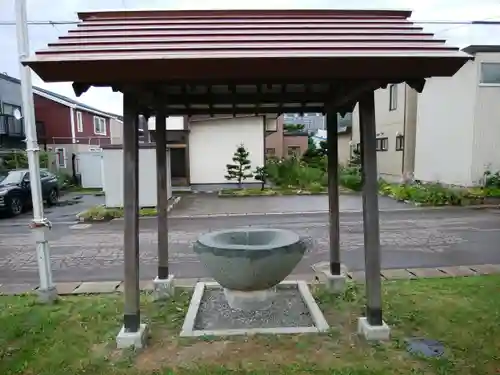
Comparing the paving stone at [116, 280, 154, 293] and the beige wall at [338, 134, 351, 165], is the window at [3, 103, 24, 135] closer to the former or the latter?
the paving stone at [116, 280, 154, 293]

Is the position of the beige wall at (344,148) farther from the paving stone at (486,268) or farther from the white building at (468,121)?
the paving stone at (486,268)

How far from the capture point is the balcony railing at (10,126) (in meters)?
21.7

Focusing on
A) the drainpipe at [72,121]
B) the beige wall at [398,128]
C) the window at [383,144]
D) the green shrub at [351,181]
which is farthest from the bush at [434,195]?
the drainpipe at [72,121]

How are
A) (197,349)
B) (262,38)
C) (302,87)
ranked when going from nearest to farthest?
(262,38) < (197,349) < (302,87)

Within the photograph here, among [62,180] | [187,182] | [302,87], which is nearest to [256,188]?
[187,182]

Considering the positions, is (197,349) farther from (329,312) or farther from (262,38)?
(262,38)

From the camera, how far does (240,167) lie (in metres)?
18.8

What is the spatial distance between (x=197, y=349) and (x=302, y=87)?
11.4 ft

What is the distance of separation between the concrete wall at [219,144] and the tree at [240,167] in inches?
18.6

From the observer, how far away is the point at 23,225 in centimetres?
1202

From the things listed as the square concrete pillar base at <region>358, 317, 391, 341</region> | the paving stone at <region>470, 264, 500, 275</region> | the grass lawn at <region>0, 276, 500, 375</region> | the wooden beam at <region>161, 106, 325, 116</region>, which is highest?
the wooden beam at <region>161, 106, 325, 116</region>

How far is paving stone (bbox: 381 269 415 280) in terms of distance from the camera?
20.0 ft

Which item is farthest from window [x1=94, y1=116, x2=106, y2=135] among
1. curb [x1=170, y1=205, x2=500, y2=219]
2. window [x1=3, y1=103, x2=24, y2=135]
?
curb [x1=170, y1=205, x2=500, y2=219]

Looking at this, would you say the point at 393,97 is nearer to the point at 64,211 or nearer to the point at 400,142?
the point at 400,142
